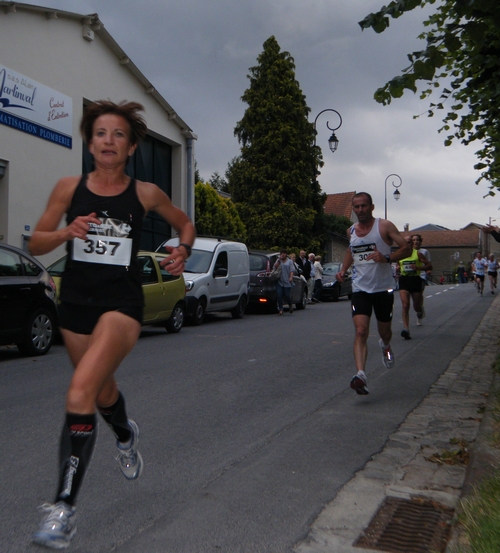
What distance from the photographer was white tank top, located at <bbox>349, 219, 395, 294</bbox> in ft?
24.8

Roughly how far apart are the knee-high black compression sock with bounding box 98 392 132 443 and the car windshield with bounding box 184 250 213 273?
13242 millimetres

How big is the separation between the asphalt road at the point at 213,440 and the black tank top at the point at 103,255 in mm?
1174

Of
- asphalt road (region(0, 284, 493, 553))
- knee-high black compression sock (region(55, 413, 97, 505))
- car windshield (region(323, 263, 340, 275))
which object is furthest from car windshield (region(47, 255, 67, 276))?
car windshield (region(323, 263, 340, 275))

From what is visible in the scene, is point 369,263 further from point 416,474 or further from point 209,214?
point 209,214

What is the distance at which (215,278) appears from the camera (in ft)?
57.5

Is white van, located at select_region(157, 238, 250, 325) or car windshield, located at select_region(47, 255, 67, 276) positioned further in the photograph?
white van, located at select_region(157, 238, 250, 325)

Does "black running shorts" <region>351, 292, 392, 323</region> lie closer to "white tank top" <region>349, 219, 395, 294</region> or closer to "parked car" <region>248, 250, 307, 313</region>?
"white tank top" <region>349, 219, 395, 294</region>

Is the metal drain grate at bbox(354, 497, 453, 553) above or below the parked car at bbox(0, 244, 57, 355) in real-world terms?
below

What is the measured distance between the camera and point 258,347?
12.0m

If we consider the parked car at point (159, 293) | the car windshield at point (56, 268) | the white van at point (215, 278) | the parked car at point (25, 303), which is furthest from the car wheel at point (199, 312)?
the parked car at point (25, 303)

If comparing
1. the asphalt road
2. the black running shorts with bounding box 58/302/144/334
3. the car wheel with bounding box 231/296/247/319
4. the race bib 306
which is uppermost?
the race bib 306

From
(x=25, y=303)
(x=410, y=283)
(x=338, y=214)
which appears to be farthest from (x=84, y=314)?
(x=338, y=214)

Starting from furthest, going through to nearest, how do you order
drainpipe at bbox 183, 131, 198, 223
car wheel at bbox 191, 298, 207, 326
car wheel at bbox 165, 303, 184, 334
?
1. drainpipe at bbox 183, 131, 198, 223
2. car wheel at bbox 191, 298, 207, 326
3. car wheel at bbox 165, 303, 184, 334

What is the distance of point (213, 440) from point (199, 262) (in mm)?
11941
